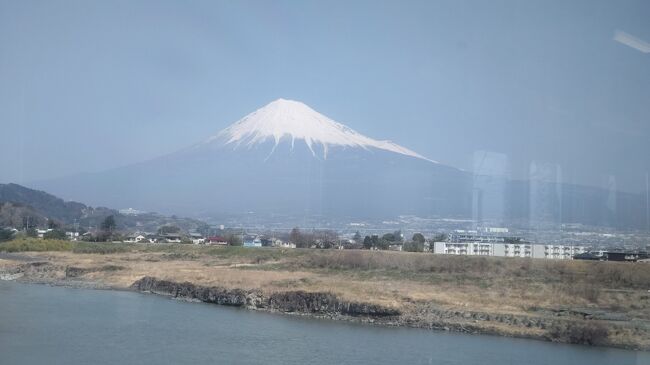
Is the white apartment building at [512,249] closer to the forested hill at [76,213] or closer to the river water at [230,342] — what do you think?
the river water at [230,342]

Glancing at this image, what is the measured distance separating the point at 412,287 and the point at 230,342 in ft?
22.2

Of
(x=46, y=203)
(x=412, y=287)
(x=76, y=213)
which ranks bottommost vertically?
(x=412, y=287)

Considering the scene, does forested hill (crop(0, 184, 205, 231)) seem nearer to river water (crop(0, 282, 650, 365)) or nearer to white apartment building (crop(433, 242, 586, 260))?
white apartment building (crop(433, 242, 586, 260))

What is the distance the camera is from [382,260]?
20.6m

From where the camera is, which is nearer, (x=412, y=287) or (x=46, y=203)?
(x=412, y=287)

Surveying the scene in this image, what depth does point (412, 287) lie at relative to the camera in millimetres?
16078

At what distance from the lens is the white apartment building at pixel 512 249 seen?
1969cm

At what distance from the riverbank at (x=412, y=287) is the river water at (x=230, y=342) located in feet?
2.08

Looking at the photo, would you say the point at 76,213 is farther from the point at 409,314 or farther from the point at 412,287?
the point at 409,314

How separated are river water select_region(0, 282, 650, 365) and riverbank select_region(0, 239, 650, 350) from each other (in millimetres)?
635

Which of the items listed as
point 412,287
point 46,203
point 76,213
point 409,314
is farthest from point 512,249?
point 46,203

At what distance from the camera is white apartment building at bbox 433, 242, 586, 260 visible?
1969cm

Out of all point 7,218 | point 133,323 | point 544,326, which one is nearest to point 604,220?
point 544,326

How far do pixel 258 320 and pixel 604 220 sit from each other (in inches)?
339
